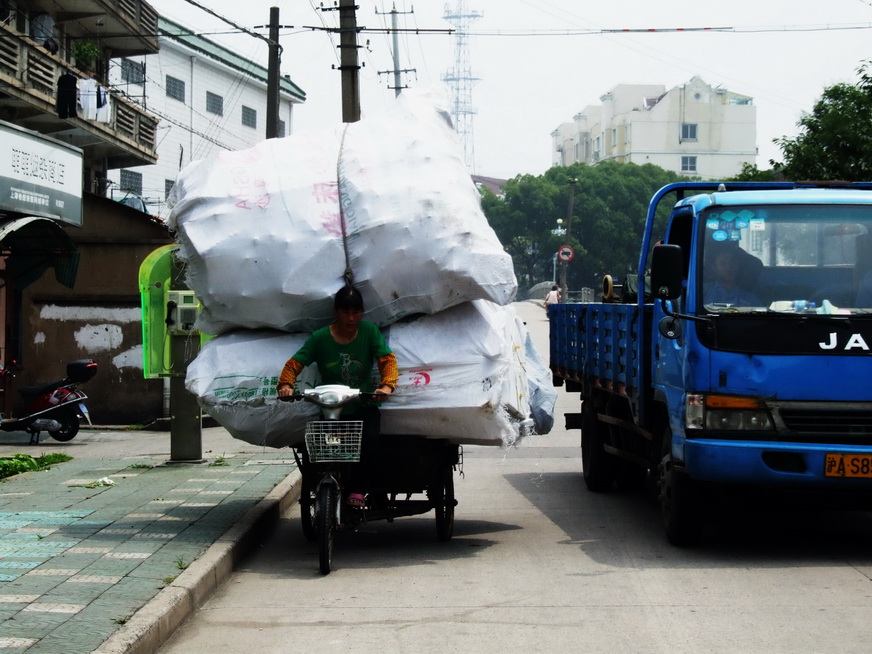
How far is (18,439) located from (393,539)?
9.38m

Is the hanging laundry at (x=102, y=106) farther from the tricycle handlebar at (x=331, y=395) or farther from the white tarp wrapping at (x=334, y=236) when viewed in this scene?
the tricycle handlebar at (x=331, y=395)

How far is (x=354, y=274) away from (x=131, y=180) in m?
32.6

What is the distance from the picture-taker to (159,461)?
41.9 ft

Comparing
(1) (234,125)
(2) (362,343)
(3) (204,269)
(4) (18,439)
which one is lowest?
(4) (18,439)

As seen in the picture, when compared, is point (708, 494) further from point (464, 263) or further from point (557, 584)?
point (464, 263)

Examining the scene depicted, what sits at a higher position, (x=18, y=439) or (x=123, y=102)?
(x=123, y=102)

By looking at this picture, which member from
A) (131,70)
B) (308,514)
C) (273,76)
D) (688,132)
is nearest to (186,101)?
(131,70)

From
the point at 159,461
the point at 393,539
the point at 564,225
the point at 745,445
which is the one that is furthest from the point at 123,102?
the point at 564,225

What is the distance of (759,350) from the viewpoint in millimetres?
7547

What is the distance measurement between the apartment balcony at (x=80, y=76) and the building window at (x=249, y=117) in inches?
721

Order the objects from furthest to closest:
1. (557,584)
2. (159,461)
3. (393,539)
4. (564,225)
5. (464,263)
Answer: (564,225), (159,461), (393,539), (464,263), (557,584)

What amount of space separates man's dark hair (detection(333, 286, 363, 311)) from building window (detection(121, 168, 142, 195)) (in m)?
31.3

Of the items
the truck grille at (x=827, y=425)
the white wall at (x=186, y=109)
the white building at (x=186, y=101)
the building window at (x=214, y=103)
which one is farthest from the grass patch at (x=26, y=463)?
the building window at (x=214, y=103)

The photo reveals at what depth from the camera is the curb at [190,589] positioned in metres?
5.34
